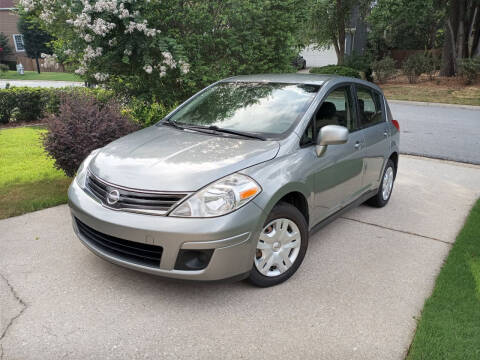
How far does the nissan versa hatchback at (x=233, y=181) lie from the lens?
2852mm

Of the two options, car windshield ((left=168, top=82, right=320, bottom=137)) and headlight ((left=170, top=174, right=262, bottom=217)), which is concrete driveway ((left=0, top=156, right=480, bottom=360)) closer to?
headlight ((left=170, top=174, right=262, bottom=217))

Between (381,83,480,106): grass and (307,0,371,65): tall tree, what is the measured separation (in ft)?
17.7

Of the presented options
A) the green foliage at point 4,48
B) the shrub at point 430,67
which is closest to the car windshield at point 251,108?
the shrub at point 430,67

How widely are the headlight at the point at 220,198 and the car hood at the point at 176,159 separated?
6cm

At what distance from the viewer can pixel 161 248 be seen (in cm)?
285

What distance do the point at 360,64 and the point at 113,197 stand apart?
74.8 ft

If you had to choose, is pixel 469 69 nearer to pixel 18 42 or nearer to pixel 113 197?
pixel 113 197

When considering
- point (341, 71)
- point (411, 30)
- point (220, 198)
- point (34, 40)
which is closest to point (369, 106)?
point (220, 198)

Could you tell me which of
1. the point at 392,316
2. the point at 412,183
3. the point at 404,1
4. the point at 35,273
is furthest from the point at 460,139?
the point at 404,1

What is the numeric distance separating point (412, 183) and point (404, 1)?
16997 mm

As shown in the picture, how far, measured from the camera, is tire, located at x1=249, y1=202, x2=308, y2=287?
319 cm

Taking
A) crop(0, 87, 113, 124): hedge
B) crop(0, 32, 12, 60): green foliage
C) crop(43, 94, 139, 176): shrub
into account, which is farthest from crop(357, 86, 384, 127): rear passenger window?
crop(0, 32, 12, 60): green foliage

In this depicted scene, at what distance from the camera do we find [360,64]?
23.4m

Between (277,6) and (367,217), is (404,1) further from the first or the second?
(367,217)
